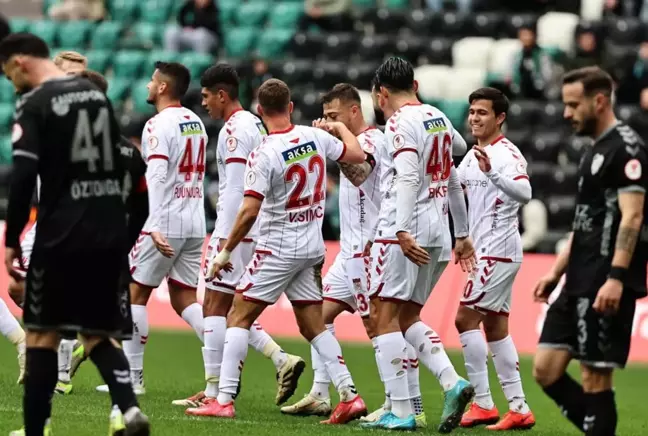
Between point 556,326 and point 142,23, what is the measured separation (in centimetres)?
1909

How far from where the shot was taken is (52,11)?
26.6 metres

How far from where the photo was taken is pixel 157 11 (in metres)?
26.3

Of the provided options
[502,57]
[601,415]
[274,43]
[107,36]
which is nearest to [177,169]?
[601,415]

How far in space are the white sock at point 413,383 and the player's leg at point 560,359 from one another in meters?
2.25

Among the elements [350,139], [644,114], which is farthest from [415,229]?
[644,114]

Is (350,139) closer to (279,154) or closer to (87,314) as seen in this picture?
(279,154)

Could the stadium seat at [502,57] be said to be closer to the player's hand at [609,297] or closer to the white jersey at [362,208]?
the white jersey at [362,208]

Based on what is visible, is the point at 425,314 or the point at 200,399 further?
the point at 425,314

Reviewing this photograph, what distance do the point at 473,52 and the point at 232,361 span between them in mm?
12237

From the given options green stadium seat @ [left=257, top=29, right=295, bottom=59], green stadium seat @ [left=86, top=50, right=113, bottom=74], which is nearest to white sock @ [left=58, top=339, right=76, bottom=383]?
green stadium seat @ [left=257, top=29, right=295, bottom=59]

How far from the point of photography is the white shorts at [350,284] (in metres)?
11.5

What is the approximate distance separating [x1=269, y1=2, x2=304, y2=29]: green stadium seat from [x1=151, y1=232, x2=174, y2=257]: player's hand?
1376 cm

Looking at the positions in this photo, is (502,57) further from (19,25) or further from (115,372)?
(115,372)

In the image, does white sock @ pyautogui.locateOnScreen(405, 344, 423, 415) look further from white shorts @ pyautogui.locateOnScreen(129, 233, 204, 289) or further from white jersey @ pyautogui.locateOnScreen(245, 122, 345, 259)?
white shorts @ pyautogui.locateOnScreen(129, 233, 204, 289)
